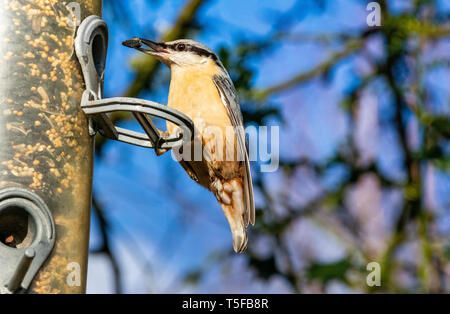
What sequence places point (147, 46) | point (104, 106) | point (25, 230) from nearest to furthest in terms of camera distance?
point (25, 230), point (104, 106), point (147, 46)

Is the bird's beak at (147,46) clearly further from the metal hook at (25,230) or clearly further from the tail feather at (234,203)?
the metal hook at (25,230)

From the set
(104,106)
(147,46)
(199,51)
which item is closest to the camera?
(104,106)

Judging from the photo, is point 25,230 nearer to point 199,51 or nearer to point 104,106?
point 104,106

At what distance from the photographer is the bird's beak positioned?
4139 mm

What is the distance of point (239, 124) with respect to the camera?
4660 millimetres

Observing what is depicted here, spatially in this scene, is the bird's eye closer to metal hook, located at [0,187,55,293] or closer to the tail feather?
the tail feather

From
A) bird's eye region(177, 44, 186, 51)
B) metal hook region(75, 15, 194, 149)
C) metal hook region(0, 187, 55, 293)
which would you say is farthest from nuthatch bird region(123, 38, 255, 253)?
metal hook region(0, 187, 55, 293)

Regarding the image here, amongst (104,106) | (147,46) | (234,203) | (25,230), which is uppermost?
(147,46)

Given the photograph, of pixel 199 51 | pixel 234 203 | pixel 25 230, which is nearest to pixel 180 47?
pixel 199 51

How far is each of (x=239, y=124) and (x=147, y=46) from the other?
83 cm

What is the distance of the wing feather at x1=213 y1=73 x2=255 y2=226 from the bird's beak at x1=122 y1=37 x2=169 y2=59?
419 millimetres

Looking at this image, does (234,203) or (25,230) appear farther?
(234,203)

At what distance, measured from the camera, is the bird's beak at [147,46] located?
414cm

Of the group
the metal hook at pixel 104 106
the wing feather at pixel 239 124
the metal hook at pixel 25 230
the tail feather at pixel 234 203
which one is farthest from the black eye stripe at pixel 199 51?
the metal hook at pixel 25 230
